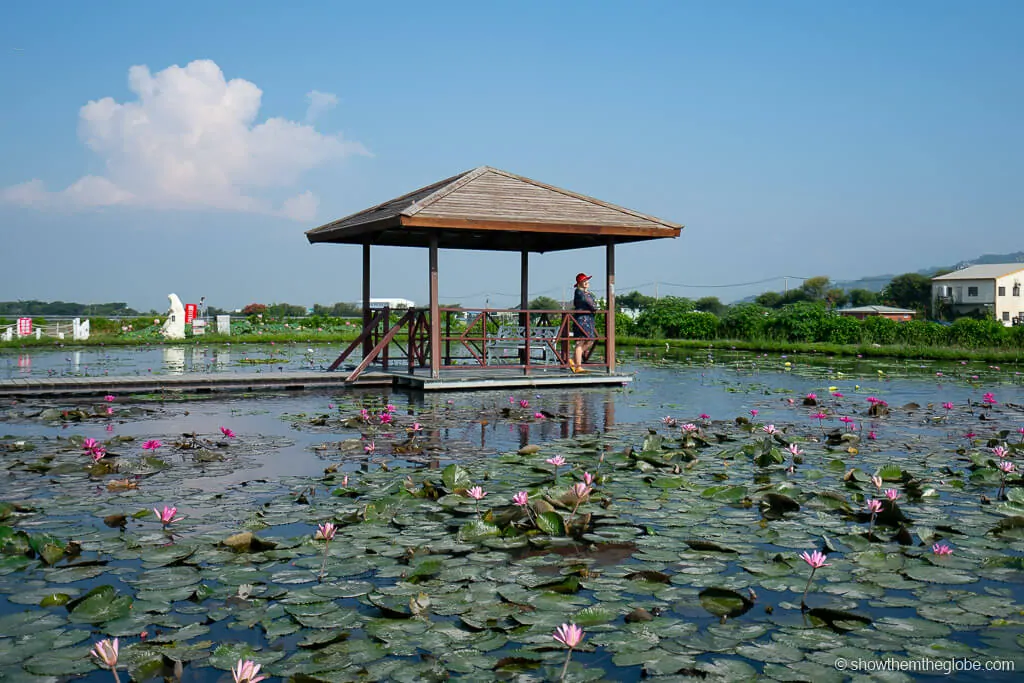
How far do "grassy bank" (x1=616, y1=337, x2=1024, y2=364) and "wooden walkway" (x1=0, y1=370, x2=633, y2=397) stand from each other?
11584 millimetres

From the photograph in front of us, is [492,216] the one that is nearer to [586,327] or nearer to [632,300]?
[586,327]

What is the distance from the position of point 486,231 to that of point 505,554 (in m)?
9.04

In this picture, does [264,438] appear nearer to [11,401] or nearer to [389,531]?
[389,531]

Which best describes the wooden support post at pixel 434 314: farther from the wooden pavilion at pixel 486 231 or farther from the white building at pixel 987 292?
the white building at pixel 987 292

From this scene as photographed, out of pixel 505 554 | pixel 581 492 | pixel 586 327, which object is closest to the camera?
pixel 505 554

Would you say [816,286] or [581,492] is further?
[816,286]

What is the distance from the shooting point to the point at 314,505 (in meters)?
4.65

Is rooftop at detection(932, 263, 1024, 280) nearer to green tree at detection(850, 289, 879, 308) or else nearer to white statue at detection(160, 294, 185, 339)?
green tree at detection(850, 289, 879, 308)

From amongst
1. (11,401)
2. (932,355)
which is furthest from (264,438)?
(932,355)

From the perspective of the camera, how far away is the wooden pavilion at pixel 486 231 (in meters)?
11.5

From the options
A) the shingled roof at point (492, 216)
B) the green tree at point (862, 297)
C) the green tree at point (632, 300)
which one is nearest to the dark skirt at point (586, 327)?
the shingled roof at point (492, 216)

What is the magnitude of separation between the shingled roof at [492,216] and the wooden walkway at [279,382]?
2.27m

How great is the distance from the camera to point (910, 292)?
7312 centimetres

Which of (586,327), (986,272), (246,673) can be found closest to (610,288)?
Answer: (586,327)
